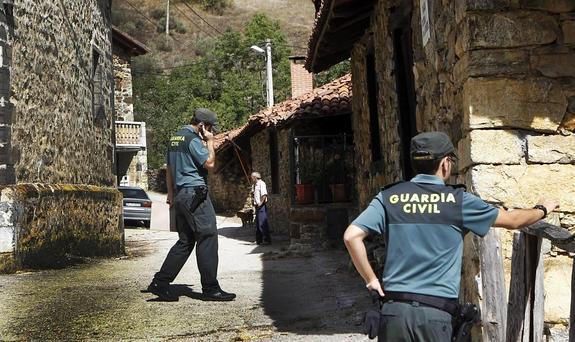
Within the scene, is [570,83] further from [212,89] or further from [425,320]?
[212,89]

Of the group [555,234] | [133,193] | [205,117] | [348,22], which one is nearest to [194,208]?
[205,117]

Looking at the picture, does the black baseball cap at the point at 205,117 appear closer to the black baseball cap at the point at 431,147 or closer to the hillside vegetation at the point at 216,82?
the black baseball cap at the point at 431,147

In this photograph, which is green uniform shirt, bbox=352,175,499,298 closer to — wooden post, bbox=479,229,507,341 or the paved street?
wooden post, bbox=479,229,507,341

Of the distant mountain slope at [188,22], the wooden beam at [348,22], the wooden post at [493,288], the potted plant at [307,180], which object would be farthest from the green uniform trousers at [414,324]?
the distant mountain slope at [188,22]

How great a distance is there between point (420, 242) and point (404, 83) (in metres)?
3.91

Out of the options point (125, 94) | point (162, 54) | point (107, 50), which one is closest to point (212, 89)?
point (125, 94)

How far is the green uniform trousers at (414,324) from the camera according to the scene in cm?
278

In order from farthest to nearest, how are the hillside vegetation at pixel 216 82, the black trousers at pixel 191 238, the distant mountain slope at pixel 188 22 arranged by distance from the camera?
the distant mountain slope at pixel 188 22 → the hillside vegetation at pixel 216 82 → the black trousers at pixel 191 238

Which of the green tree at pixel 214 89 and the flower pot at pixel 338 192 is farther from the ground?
the green tree at pixel 214 89

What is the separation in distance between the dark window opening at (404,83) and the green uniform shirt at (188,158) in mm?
1875

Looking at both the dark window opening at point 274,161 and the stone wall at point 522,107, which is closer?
the stone wall at point 522,107

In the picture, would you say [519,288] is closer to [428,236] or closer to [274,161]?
[428,236]

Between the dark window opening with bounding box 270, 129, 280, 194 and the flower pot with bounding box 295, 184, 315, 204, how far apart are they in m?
5.05

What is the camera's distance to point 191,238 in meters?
6.25
